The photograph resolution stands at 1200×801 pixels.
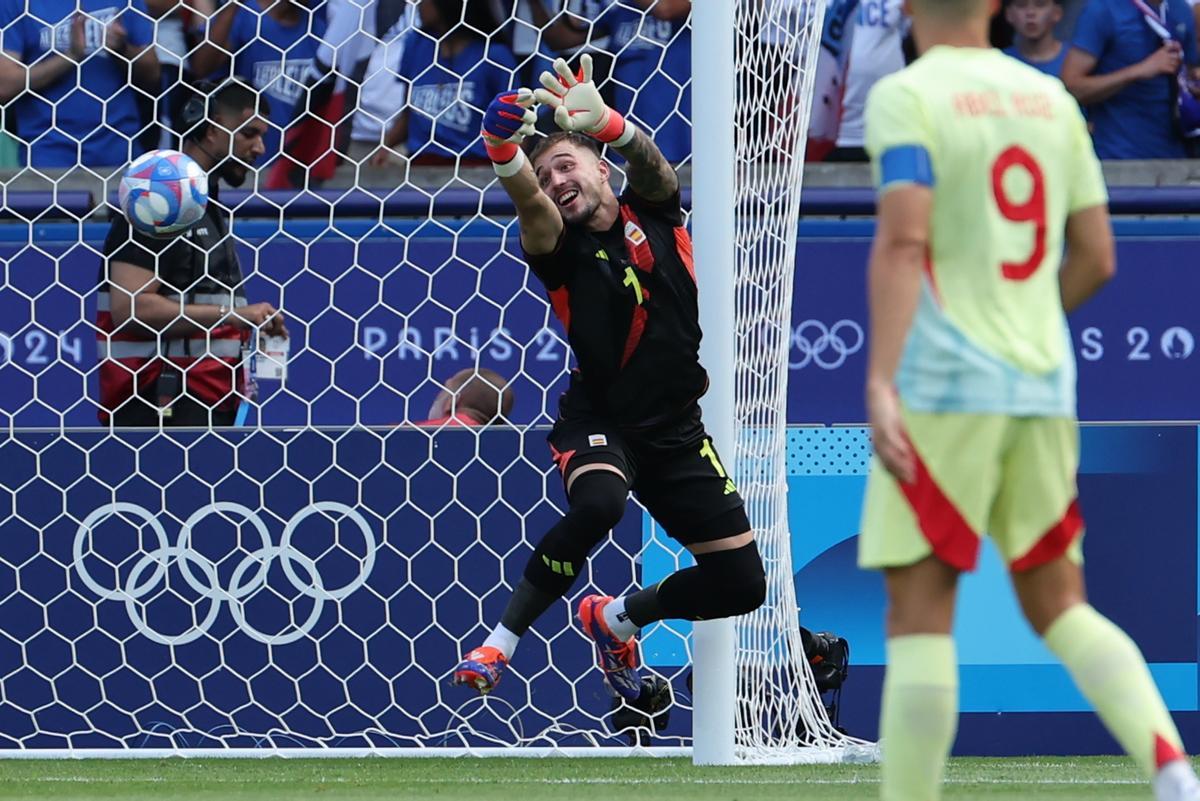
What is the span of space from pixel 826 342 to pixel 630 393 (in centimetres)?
239

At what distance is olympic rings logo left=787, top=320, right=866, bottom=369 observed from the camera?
24.1 feet

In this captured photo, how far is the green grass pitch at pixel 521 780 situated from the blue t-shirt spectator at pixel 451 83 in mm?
2974

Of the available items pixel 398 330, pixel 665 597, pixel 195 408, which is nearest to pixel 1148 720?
pixel 665 597

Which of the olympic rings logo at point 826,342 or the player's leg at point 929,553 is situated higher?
the olympic rings logo at point 826,342

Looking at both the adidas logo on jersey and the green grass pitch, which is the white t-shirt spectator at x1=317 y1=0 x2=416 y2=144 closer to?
the adidas logo on jersey

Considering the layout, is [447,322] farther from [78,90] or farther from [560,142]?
[560,142]

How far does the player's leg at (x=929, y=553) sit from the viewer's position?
2.89 m

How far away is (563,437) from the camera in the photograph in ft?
17.0

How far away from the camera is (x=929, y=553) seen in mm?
2896

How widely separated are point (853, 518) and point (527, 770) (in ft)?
4.89

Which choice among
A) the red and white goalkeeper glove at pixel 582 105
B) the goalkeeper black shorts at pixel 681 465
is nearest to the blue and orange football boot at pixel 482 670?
the goalkeeper black shorts at pixel 681 465

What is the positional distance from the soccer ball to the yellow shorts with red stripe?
11.5ft

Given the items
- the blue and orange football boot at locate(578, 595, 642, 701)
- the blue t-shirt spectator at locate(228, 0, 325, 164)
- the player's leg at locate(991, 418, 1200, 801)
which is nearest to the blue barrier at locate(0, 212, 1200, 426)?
the blue t-shirt spectator at locate(228, 0, 325, 164)

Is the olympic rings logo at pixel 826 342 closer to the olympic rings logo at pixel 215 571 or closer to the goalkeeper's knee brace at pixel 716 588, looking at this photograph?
the olympic rings logo at pixel 215 571
